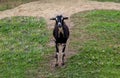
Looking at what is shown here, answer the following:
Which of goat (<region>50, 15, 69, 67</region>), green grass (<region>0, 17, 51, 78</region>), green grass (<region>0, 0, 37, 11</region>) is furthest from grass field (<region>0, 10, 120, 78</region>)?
green grass (<region>0, 0, 37, 11</region>)

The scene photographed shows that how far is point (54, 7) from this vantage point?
18109 millimetres

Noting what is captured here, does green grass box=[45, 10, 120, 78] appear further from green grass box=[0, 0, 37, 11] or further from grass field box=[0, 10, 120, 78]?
green grass box=[0, 0, 37, 11]

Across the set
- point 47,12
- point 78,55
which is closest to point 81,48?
point 78,55

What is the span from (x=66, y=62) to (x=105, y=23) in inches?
170

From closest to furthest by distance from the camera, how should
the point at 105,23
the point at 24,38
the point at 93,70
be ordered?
1. the point at 93,70
2. the point at 24,38
3. the point at 105,23

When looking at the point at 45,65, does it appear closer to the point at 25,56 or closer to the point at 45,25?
the point at 25,56

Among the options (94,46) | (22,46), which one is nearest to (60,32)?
(94,46)

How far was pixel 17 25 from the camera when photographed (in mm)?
15359

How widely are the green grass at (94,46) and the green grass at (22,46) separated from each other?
97cm

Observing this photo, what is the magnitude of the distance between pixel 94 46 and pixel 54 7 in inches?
234

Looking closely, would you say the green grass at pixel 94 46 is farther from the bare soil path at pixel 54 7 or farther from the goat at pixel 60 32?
the bare soil path at pixel 54 7

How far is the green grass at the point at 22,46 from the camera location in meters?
11.1

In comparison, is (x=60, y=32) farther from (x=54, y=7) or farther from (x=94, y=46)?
(x=54, y=7)

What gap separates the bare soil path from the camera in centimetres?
1722
